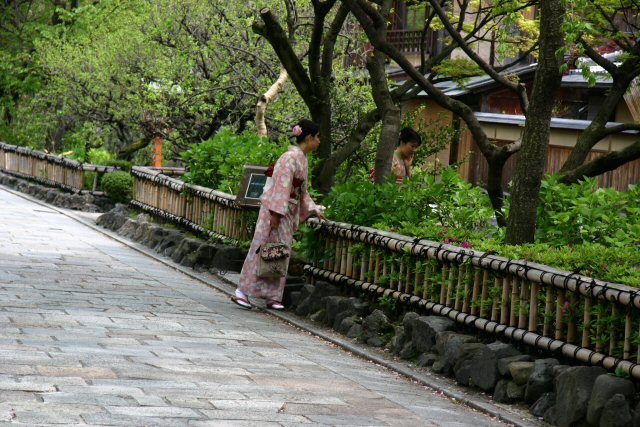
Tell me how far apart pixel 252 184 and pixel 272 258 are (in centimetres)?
224

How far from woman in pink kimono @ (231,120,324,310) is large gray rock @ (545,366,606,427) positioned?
479 cm

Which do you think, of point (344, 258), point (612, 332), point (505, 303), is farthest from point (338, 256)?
point (612, 332)

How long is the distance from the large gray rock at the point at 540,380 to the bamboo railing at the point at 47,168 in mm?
19733

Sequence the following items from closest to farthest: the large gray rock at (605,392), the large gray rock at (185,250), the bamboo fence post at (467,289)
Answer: the large gray rock at (605,392), the bamboo fence post at (467,289), the large gray rock at (185,250)

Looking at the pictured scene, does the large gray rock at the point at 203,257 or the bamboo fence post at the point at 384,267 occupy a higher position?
the bamboo fence post at the point at 384,267

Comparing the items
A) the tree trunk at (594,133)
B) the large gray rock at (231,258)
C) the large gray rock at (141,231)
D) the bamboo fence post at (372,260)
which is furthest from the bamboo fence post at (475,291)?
the large gray rock at (141,231)

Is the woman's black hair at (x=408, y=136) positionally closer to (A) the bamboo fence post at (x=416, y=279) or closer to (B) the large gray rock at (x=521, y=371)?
(A) the bamboo fence post at (x=416, y=279)

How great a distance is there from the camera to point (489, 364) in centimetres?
833

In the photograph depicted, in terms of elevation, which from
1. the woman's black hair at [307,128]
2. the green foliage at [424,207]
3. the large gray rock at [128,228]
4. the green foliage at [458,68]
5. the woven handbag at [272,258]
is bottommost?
the large gray rock at [128,228]

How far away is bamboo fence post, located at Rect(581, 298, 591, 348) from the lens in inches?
298

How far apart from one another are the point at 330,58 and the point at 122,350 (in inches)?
319

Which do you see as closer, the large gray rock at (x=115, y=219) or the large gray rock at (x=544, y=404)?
the large gray rock at (x=544, y=404)

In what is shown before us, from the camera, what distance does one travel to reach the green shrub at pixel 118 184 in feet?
83.3

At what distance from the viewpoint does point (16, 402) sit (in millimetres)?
6551
